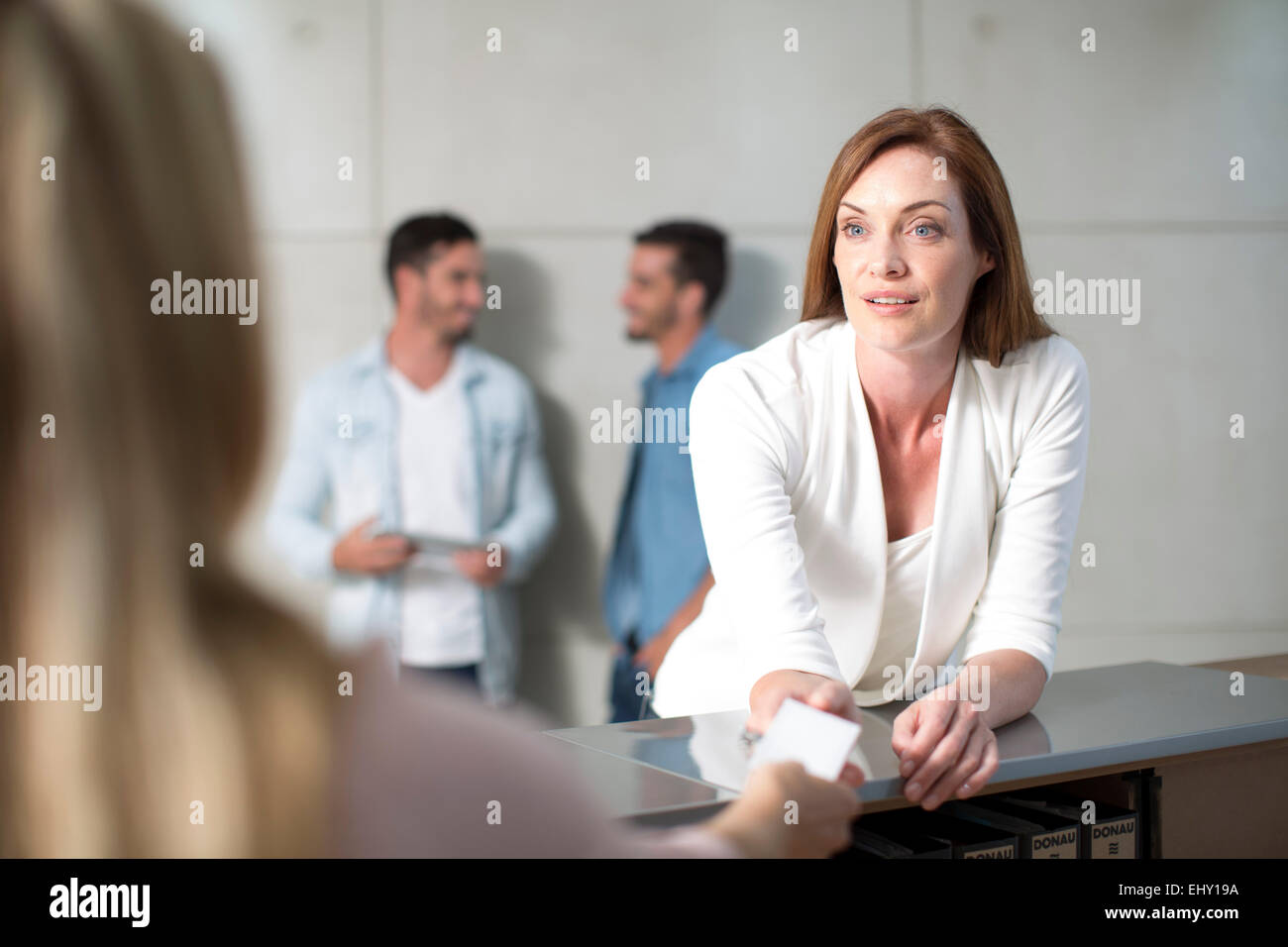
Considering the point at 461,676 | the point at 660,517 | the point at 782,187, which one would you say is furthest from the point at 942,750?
the point at 782,187

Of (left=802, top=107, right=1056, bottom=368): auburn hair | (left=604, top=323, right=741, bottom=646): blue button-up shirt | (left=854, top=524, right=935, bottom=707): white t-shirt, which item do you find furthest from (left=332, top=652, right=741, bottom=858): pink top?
(left=604, top=323, right=741, bottom=646): blue button-up shirt

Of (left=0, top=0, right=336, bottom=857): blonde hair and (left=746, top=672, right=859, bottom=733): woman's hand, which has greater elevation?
(left=0, top=0, right=336, bottom=857): blonde hair

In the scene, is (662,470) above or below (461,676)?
above

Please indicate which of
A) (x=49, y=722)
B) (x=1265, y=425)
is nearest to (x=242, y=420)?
(x=49, y=722)

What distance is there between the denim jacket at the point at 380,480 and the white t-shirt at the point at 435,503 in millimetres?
35

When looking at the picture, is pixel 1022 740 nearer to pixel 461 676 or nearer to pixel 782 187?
pixel 461 676

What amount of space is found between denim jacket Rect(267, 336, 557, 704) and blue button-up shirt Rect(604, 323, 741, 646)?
1.08ft

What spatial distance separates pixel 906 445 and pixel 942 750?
752 millimetres

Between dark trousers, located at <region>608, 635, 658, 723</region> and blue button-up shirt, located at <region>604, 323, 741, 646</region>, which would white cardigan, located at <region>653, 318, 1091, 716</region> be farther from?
dark trousers, located at <region>608, 635, 658, 723</region>

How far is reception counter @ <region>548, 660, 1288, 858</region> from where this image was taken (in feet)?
4.42

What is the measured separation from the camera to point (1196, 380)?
485 centimetres

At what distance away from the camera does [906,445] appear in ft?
6.50

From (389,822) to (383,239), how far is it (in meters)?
4.07
